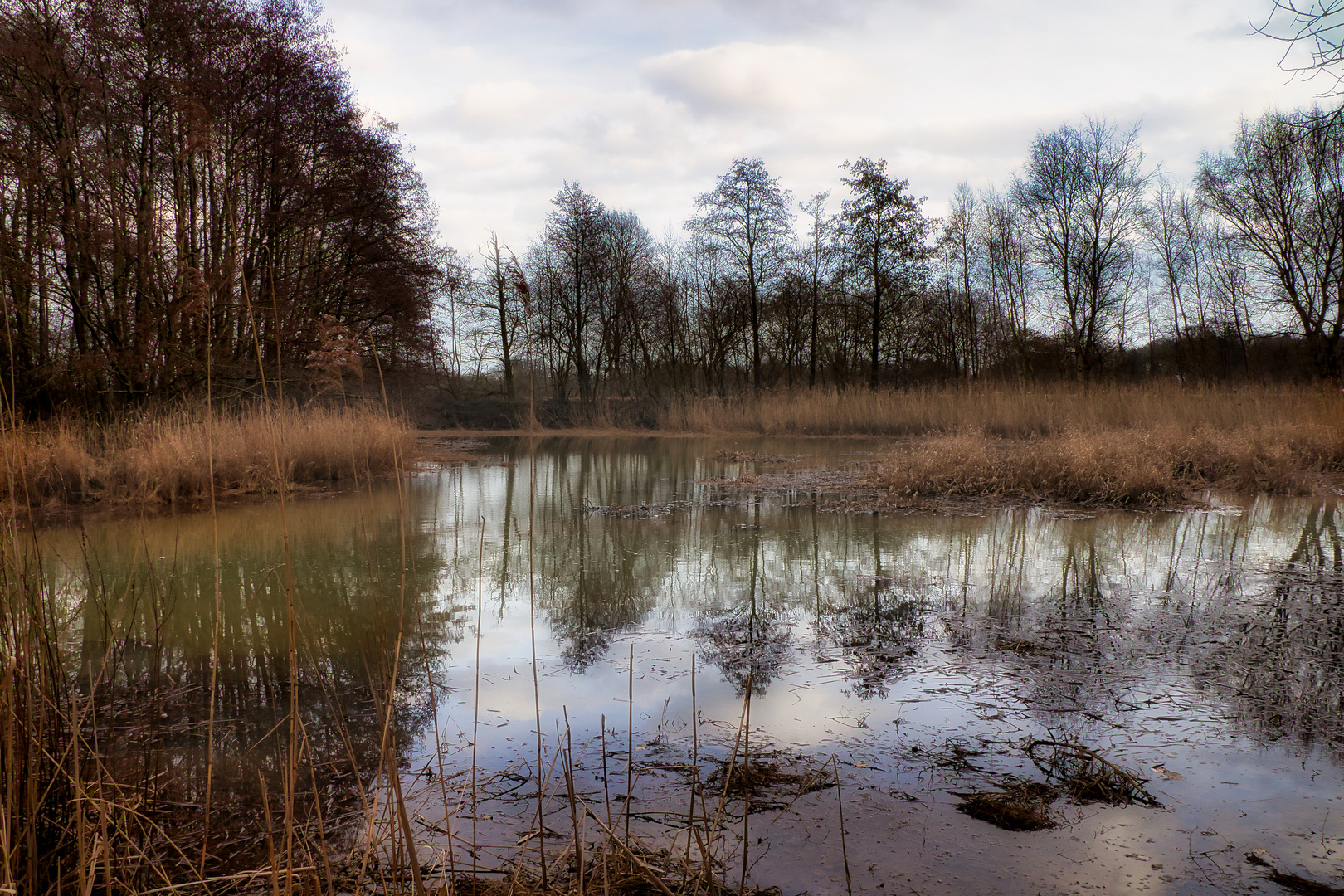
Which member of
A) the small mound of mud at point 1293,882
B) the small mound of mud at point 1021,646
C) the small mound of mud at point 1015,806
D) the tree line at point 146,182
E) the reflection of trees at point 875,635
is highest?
the tree line at point 146,182

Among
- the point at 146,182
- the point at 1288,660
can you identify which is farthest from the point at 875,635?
the point at 146,182

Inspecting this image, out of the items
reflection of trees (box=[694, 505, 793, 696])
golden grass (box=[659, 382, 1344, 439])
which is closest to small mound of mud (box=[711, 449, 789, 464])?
golden grass (box=[659, 382, 1344, 439])

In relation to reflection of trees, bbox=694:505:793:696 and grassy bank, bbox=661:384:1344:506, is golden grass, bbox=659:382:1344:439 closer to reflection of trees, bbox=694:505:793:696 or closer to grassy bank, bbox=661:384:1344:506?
grassy bank, bbox=661:384:1344:506

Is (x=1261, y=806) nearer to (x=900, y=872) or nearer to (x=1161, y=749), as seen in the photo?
(x=1161, y=749)

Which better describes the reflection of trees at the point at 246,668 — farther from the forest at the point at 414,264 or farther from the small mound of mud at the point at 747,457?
the small mound of mud at the point at 747,457

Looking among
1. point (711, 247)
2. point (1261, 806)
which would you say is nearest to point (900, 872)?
point (1261, 806)

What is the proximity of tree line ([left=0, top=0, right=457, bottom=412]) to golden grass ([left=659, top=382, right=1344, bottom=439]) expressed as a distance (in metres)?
10.8

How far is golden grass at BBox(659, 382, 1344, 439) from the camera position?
11742 mm

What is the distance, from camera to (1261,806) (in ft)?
6.35

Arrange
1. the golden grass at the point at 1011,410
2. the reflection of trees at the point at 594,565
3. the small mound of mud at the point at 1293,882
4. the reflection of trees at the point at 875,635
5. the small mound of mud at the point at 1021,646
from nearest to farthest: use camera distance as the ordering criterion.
Answer: the small mound of mud at the point at 1293,882
the reflection of trees at the point at 875,635
the small mound of mud at the point at 1021,646
the reflection of trees at the point at 594,565
the golden grass at the point at 1011,410

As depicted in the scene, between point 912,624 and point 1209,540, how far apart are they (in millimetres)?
3411

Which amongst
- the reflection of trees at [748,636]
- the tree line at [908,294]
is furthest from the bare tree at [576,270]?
the reflection of trees at [748,636]

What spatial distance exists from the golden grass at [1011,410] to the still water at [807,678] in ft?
20.4

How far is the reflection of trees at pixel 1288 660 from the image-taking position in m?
2.45
